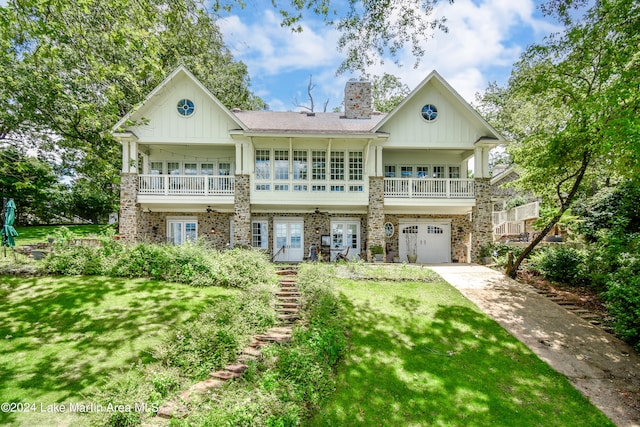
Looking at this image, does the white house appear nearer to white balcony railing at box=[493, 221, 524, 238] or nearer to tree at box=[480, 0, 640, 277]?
tree at box=[480, 0, 640, 277]

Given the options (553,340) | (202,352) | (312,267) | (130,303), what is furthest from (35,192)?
(553,340)

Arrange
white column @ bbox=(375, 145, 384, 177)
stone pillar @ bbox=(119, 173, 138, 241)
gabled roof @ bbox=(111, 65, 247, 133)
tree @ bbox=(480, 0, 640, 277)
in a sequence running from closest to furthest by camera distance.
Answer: tree @ bbox=(480, 0, 640, 277), gabled roof @ bbox=(111, 65, 247, 133), stone pillar @ bbox=(119, 173, 138, 241), white column @ bbox=(375, 145, 384, 177)

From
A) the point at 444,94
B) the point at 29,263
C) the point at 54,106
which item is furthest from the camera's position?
the point at 54,106

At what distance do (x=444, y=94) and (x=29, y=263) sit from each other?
731 inches

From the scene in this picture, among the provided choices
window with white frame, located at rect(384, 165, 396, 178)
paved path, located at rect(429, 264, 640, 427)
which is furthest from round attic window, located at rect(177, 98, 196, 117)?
paved path, located at rect(429, 264, 640, 427)

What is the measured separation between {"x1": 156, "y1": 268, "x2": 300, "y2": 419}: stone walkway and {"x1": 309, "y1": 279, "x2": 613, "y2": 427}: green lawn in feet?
5.20

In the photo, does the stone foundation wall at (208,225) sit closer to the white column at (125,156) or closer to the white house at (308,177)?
the white house at (308,177)

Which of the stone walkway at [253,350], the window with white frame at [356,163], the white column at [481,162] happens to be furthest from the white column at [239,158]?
the white column at [481,162]

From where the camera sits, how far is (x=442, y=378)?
18.9ft

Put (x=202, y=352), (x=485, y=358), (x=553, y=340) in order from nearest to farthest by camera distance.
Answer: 1. (x=202, y=352)
2. (x=485, y=358)
3. (x=553, y=340)

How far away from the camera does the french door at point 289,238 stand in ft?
51.0

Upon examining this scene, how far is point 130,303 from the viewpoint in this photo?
791cm

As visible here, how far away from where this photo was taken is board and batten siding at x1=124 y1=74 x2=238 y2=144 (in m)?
13.8

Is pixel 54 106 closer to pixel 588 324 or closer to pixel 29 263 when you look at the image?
pixel 29 263
